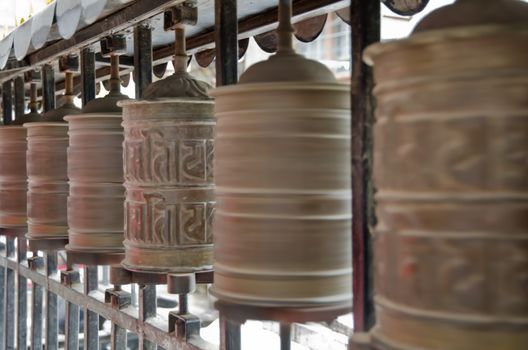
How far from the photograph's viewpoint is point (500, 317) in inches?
31.0

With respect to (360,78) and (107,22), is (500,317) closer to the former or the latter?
(360,78)

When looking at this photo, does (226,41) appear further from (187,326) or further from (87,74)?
(87,74)

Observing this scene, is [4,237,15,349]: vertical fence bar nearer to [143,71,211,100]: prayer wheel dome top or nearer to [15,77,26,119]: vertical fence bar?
[15,77,26,119]: vertical fence bar

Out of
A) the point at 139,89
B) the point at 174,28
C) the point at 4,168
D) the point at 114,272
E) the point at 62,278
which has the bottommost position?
the point at 62,278

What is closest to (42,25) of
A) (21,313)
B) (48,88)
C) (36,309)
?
(48,88)

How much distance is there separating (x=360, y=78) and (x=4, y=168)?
185 centimetres

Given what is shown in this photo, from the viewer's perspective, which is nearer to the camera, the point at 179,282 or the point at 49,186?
the point at 179,282

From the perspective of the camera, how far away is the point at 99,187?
183 centimetres

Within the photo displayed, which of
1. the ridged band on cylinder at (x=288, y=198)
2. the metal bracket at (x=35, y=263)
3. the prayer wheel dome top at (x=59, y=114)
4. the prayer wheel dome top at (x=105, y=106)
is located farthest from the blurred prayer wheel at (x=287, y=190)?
the metal bracket at (x=35, y=263)

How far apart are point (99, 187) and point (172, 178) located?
1.24 feet

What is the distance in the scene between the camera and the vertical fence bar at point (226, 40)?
1572 mm

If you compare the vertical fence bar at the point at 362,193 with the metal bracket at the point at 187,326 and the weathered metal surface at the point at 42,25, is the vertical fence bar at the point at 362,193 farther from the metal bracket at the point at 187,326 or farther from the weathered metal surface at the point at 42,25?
the weathered metal surface at the point at 42,25

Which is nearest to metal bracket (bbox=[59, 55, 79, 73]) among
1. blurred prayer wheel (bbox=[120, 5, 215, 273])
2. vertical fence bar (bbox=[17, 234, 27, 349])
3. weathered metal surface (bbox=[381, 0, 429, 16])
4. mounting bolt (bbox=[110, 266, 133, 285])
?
mounting bolt (bbox=[110, 266, 133, 285])

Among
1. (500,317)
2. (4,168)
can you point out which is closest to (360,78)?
(500,317)
